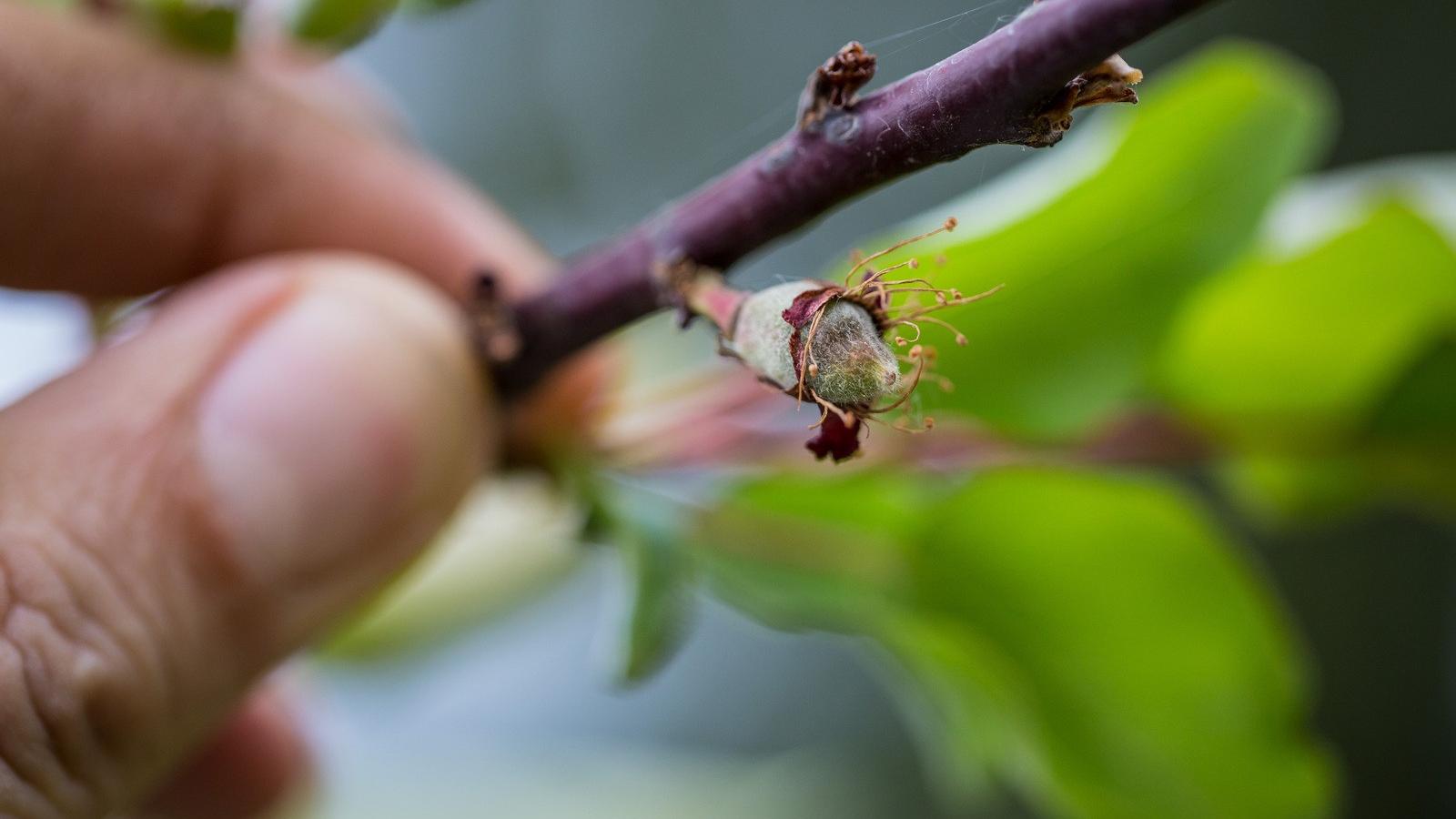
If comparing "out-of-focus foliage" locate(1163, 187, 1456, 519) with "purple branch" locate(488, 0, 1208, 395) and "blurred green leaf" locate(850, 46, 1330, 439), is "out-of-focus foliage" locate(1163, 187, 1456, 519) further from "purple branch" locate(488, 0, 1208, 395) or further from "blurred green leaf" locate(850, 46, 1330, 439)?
"purple branch" locate(488, 0, 1208, 395)

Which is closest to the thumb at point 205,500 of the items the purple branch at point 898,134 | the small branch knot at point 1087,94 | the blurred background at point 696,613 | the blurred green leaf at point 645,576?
the blurred green leaf at point 645,576

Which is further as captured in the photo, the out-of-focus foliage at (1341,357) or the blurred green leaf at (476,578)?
the blurred green leaf at (476,578)

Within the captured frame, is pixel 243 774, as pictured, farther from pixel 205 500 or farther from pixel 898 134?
pixel 898 134

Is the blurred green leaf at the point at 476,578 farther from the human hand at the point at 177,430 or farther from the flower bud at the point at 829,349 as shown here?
the flower bud at the point at 829,349

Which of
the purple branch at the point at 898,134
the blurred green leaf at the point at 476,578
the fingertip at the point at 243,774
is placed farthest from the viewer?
the blurred green leaf at the point at 476,578

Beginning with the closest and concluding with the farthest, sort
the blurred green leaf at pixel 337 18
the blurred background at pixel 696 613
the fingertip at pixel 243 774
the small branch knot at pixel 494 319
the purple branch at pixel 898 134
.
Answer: the purple branch at pixel 898 134 < the small branch knot at pixel 494 319 < the blurred green leaf at pixel 337 18 < the fingertip at pixel 243 774 < the blurred background at pixel 696 613

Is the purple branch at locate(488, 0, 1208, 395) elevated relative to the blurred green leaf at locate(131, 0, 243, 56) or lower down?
lower down

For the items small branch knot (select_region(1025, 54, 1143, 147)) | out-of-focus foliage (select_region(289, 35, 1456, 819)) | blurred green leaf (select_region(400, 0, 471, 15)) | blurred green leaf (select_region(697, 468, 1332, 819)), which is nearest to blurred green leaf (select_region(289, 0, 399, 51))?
blurred green leaf (select_region(400, 0, 471, 15))

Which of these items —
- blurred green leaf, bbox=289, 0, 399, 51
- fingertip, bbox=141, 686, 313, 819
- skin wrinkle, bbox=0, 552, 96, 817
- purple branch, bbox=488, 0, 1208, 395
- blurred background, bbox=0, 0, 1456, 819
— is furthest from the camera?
blurred background, bbox=0, 0, 1456, 819
